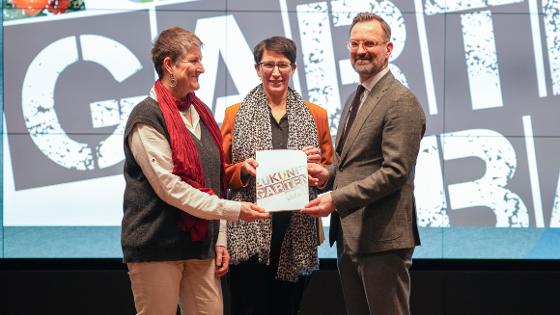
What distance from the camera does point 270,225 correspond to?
3342mm

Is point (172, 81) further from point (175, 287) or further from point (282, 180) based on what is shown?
point (175, 287)

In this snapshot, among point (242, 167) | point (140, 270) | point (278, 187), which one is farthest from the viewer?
point (242, 167)

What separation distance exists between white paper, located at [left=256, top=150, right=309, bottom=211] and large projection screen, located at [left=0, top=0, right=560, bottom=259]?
1.70m

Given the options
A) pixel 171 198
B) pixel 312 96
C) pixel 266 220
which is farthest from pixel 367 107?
pixel 312 96

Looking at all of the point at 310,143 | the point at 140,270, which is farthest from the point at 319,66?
the point at 140,270

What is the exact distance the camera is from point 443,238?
4.83 m

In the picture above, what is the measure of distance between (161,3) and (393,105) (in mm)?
2304

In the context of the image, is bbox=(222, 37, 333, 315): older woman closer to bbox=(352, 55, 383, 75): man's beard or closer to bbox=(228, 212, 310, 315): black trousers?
bbox=(228, 212, 310, 315): black trousers

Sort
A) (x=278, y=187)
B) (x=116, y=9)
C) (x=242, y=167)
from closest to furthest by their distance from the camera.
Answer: (x=278, y=187)
(x=242, y=167)
(x=116, y=9)

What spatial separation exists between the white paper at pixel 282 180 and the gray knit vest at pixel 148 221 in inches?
13.9

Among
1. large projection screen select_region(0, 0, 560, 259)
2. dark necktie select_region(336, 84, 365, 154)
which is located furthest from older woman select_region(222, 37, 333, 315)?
large projection screen select_region(0, 0, 560, 259)

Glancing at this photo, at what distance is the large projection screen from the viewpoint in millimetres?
4672

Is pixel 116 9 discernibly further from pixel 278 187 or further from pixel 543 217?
pixel 543 217

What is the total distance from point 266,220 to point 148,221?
0.69m
